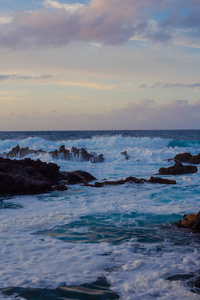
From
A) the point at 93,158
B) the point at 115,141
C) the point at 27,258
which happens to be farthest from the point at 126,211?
the point at 115,141

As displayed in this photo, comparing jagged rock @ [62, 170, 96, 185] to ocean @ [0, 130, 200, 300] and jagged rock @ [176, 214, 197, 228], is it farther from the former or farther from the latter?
jagged rock @ [176, 214, 197, 228]

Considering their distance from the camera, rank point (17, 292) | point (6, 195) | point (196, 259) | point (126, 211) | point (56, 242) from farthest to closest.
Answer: point (6, 195), point (126, 211), point (56, 242), point (196, 259), point (17, 292)

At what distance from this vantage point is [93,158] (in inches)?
862

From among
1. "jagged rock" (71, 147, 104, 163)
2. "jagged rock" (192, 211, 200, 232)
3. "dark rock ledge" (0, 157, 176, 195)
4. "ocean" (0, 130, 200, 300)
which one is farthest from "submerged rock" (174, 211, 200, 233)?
"jagged rock" (71, 147, 104, 163)

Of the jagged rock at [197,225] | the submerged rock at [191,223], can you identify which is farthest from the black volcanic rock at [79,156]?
the jagged rock at [197,225]

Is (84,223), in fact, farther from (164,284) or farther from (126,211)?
(164,284)

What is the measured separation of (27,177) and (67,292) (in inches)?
297

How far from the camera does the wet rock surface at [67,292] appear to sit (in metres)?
3.36

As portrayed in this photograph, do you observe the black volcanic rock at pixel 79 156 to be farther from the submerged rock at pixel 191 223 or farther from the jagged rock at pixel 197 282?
the jagged rock at pixel 197 282

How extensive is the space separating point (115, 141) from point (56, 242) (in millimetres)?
33206

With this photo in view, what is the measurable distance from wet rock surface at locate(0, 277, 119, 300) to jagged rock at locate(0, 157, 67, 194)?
6.79 m

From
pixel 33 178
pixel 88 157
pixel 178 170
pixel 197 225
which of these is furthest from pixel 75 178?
pixel 88 157

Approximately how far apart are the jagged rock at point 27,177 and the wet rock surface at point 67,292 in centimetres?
679

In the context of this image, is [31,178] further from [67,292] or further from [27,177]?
[67,292]
